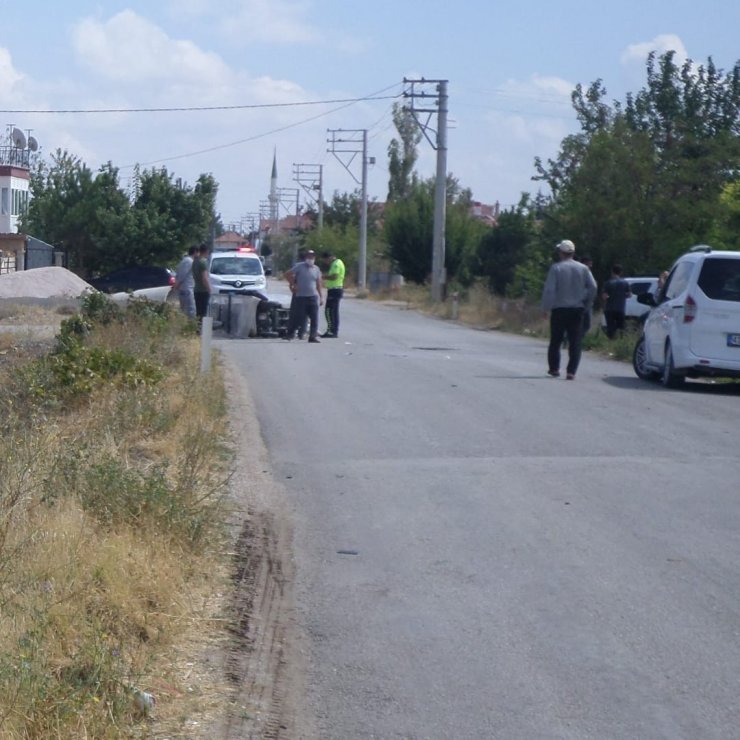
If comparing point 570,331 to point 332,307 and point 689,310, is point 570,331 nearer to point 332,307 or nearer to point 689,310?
point 689,310

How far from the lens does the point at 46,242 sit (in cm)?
4525

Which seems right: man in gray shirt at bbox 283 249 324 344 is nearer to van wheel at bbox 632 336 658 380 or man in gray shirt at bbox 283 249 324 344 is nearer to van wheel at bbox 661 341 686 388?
van wheel at bbox 632 336 658 380

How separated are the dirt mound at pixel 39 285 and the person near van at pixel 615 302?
1387 cm

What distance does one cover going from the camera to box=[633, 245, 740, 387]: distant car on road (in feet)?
51.8

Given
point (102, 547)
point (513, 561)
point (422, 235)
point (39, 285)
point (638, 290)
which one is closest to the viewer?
point (102, 547)

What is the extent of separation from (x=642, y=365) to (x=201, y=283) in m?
7.96

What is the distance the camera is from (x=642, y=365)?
1781 centimetres

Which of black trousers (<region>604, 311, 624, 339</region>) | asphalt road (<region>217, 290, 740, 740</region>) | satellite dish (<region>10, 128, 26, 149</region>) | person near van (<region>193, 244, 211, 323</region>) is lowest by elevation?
asphalt road (<region>217, 290, 740, 740</region>)

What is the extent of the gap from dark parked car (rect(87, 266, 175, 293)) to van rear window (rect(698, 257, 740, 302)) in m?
23.8

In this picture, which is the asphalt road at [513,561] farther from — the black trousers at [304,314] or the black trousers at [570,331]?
the black trousers at [304,314]

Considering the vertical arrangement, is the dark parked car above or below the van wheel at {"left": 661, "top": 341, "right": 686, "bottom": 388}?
above

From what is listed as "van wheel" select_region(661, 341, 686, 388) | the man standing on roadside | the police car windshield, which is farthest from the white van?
"van wheel" select_region(661, 341, 686, 388)

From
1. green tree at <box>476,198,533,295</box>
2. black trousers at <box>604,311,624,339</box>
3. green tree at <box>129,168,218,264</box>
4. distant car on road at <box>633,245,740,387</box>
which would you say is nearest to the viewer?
distant car on road at <box>633,245,740,387</box>

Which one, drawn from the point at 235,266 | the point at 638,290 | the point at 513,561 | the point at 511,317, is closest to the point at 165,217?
the point at 235,266
